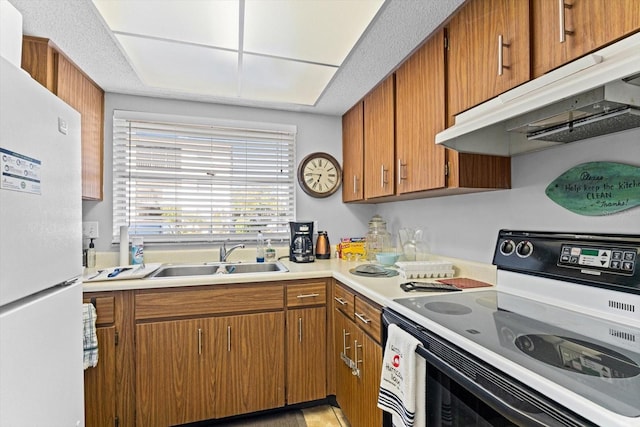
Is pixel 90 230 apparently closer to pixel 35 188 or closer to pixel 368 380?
pixel 35 188

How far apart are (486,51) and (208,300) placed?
1810mm

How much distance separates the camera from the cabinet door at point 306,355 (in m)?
1.89

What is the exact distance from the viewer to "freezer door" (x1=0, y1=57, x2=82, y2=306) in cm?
63

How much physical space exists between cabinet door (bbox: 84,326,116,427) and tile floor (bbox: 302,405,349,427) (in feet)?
3.51

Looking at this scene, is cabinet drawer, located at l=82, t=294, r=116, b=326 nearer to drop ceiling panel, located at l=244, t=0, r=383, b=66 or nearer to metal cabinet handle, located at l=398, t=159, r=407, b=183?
drop ceiling panel, located at l=244, t=0, r=383, b=66

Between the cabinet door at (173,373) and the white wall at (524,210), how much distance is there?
1.53 metres

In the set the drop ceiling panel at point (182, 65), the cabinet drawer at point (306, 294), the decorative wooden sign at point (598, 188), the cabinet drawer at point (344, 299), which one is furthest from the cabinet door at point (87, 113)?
the decorative wooden sign at point (598, 188)

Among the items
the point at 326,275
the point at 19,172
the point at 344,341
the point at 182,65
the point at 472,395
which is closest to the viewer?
the point at 19,172

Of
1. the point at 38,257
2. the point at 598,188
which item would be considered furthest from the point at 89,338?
the point at 598,188

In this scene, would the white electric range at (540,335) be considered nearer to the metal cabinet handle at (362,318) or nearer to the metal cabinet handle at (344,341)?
the metal cabinet handle at (362,318)

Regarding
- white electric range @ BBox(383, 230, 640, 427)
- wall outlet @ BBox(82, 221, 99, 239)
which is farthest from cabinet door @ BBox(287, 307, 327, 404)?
wall outlet @ BBox(82, 221, 99, 239)

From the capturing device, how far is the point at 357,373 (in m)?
1.56

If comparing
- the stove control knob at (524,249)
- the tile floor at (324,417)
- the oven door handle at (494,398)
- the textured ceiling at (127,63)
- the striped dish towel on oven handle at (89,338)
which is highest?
the textured ceiling at (127,63)

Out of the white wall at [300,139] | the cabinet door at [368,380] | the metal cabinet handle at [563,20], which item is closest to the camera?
the metal cabinet handle at [563,20]
